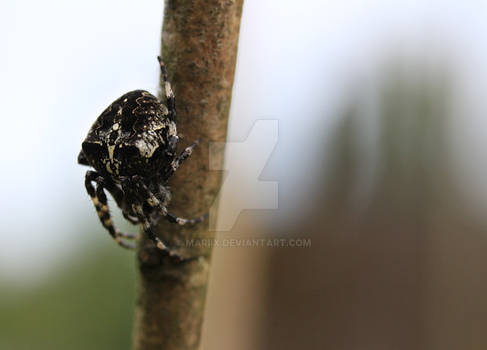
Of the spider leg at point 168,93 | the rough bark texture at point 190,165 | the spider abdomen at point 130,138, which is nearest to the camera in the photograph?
the rough bark texture at point 190,165

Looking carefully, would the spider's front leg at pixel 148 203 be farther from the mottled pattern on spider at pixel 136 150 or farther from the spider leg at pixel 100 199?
the spider leg at pixel 100 199

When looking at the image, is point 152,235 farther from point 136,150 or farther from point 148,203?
point 136,150

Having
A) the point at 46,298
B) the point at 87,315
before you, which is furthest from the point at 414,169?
the point at 46,298

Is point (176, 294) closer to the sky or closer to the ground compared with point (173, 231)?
closer to the ground

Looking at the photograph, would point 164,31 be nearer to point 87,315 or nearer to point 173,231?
point 173,231

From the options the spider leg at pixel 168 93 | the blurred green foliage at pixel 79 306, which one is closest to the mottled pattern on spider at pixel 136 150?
the spider leg at pixel 168 93

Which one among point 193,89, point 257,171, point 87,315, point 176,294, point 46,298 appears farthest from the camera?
point 46,298

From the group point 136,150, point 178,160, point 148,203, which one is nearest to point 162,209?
point 178,160
